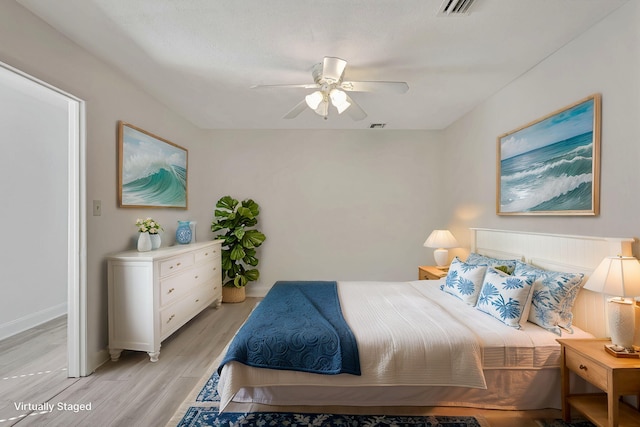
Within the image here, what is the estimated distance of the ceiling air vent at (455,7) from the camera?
5.41 feet

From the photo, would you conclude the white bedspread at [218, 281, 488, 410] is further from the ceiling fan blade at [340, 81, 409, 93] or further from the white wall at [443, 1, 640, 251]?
the ceiling fan blade at [340, 81, 409, 93]

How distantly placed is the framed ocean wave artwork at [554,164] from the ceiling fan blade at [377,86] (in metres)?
1.20

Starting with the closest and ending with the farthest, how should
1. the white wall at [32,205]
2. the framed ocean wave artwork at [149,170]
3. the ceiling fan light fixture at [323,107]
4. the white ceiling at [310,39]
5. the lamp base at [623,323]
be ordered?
the lamp base at [623,323] < the white ceiling at [310,39] < the ceiling fan light fixture at [323,107] < the framed ocean wave artwork at [149,170] < the white wall at [32,205]

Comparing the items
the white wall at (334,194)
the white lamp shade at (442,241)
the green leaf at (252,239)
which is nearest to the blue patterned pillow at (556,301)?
the white lamp shade at (442,241)

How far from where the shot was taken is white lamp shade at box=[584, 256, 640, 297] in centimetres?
147

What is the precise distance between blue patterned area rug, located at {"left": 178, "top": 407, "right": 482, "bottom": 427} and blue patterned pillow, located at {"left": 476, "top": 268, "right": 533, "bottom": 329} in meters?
0.69

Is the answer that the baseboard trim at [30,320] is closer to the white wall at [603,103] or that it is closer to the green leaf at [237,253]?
the green leaf at [237,253]

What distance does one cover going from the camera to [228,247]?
4258 mm

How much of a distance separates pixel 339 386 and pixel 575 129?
2.40 meters

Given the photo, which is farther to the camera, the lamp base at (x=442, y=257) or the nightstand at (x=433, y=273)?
the lamp base at (x=442, y=257)

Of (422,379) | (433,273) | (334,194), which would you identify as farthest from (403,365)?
(334,194)

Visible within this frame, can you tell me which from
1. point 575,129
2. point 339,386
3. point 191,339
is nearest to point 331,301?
point 339,386

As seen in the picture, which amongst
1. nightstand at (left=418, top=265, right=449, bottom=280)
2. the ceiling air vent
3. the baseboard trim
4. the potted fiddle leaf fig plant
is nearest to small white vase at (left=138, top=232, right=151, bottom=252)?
the potted fiddle leaf fig plant

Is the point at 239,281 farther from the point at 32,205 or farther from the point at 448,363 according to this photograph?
the point at 448,363
